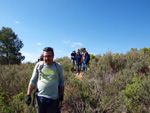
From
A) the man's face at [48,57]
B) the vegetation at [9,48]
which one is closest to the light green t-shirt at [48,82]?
the man's face at [48,57]

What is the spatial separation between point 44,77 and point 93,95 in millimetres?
1750

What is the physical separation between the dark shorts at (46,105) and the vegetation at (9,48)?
20969 millimetres

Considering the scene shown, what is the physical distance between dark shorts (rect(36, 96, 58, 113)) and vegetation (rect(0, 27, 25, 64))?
20969 mm

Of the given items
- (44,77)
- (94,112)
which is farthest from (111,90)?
(44,77)

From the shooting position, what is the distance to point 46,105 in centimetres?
213

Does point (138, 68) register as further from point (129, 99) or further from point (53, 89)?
point (53, 89)

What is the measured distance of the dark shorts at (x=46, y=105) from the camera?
209 centimetres

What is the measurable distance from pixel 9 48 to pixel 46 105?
74.3 ft

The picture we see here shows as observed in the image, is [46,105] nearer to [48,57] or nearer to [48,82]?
[48,82]

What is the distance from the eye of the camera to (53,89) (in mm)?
2111

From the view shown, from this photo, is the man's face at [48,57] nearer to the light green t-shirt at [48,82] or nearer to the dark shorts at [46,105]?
the light green t-shirt at [48,82]

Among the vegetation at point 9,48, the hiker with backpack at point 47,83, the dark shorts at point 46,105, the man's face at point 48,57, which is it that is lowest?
the dark shorts at point 46,105

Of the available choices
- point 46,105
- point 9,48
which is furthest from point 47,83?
point 9,48

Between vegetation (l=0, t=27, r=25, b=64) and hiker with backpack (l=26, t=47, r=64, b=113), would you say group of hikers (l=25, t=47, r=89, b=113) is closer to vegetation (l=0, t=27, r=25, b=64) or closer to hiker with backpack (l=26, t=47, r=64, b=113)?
hiker with backpack (l=26, t=47, r=64, b=113)
